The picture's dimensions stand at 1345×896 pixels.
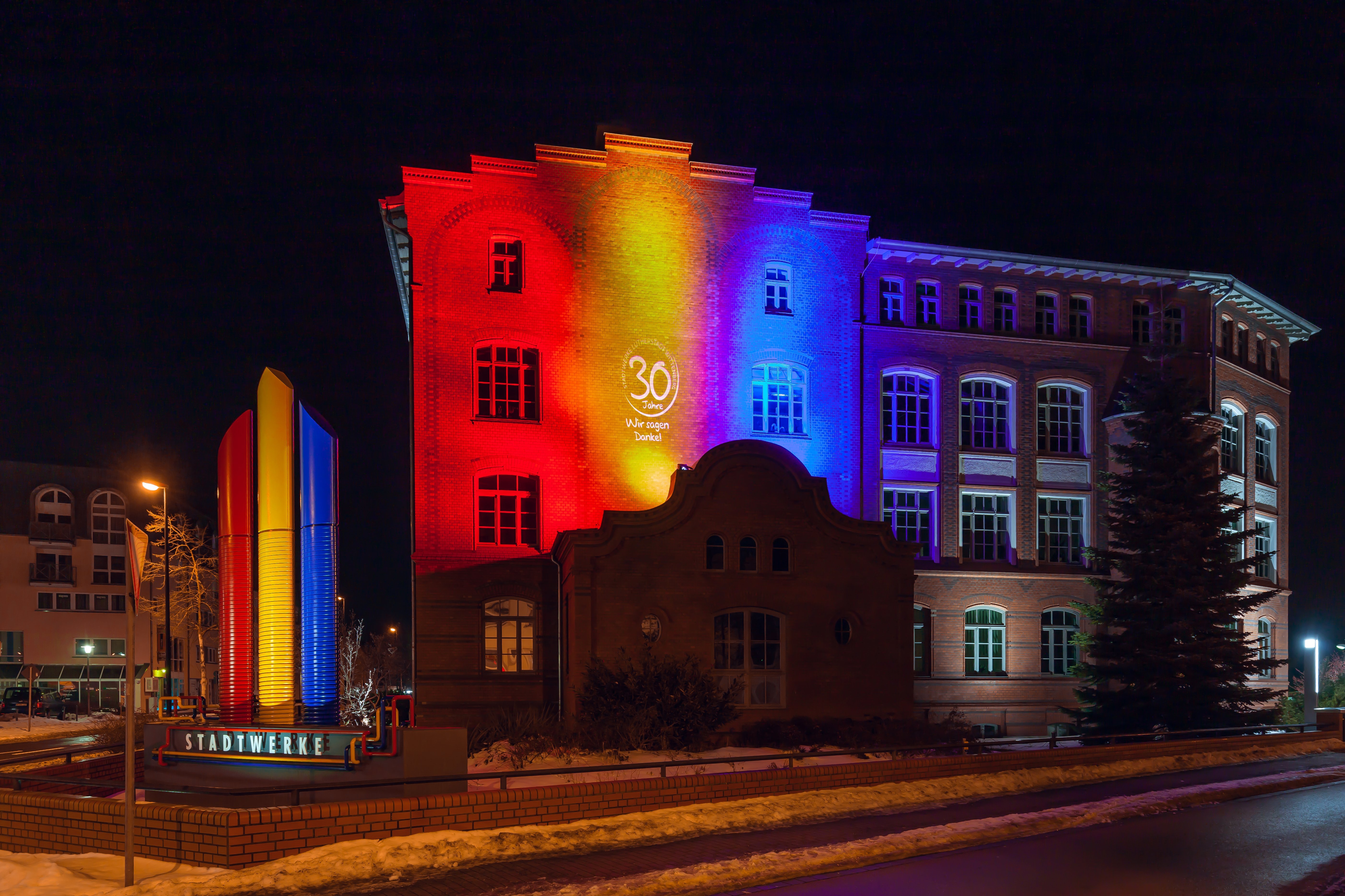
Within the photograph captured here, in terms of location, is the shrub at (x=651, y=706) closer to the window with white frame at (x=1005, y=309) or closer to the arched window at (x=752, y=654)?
the arched window at (x=752, y=654)

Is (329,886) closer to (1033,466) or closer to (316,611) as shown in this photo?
(316,611)

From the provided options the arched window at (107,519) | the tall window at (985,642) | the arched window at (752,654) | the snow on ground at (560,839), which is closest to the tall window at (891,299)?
the tall window at (985,642)

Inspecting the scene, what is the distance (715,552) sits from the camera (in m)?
26.1

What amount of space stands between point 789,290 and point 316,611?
62.5 ft

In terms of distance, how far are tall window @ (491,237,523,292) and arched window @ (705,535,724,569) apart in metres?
9.63

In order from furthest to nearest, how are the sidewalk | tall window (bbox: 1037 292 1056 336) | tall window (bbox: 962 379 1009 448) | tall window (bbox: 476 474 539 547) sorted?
1. tall window (bbox: 1037 292 1056 336)
2. tall window (bbox: 962 379 1009 448)
3. tall window (bbox: 476 474 539 547)
4. the sidewalk

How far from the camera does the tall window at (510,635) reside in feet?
91.2

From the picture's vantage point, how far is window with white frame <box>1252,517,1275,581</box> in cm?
3897

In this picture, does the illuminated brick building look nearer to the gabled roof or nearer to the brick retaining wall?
the gabled roof

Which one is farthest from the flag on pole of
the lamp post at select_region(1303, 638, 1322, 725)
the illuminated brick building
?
the lamp post at select_region(1303, 638, 1322, 725)

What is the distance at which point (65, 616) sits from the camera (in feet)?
223

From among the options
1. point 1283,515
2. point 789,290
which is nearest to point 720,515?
point 789,290

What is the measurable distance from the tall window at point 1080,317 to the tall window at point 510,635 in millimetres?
21520

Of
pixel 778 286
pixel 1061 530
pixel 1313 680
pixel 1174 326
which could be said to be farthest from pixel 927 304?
pixel 1313 680
